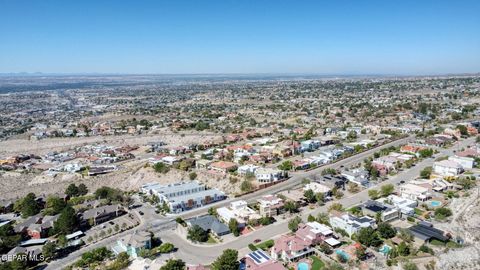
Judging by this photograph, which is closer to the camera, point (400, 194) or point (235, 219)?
point (235, 219)

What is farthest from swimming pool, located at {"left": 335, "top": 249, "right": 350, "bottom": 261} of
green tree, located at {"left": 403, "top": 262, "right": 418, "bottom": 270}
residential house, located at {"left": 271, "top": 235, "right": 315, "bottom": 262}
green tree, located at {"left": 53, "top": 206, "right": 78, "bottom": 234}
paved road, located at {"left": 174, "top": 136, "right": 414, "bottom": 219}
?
green tree, located at {"left": 53, "top": 206, "right": 78, "bottom": 234}

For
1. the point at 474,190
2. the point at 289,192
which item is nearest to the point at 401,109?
the point at 474,190

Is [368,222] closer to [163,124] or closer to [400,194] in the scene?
[400,194]

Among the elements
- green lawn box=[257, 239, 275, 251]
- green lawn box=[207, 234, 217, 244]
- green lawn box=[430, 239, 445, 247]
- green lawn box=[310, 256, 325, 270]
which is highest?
green lawn box=[430, 239, 445, 247]

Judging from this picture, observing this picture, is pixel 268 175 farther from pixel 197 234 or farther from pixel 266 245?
pixel 197 234

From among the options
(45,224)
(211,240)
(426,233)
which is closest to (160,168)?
(45,224)

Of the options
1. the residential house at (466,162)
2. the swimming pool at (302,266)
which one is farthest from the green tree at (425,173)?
the swimming pool at (302,266)

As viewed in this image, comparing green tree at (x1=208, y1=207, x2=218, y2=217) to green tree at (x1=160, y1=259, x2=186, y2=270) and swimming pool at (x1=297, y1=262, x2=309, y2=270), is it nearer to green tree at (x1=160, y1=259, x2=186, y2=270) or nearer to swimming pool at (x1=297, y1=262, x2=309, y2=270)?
green tree at (x1=160, y1=259, x2=186, y2=270)

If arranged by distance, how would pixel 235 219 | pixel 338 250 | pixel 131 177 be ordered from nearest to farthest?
pixel 338 250, pixel 235 219, pixel 131 177
